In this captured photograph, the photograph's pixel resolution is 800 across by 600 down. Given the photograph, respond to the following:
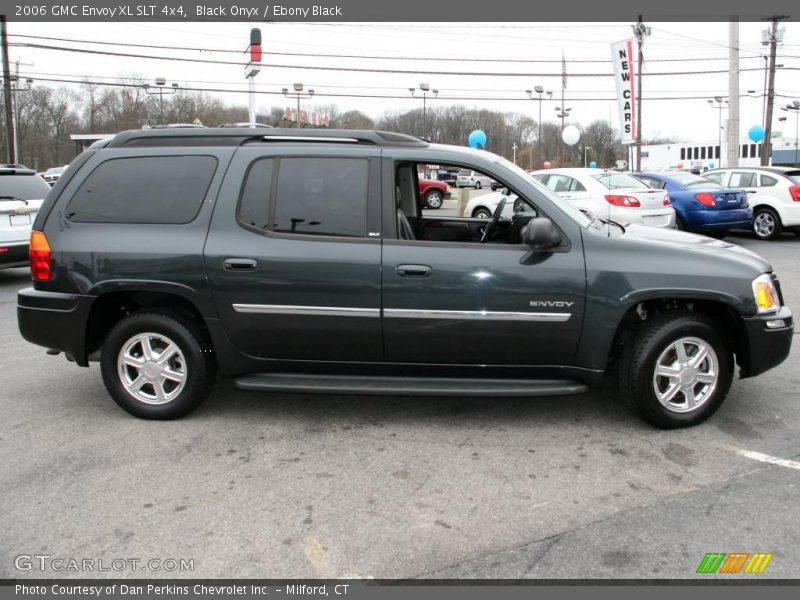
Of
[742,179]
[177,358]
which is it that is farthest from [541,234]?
[742,179]

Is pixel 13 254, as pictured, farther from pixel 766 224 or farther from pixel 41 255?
pixel 766 224

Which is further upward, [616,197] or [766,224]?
[616,197]

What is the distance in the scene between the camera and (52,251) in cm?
444

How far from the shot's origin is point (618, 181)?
43.3 feet

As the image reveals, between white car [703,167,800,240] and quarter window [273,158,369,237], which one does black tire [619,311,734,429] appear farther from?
white car [703,167,800,240]

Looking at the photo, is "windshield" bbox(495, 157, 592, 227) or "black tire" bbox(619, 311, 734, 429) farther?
"windshield" bbox(495, 157, 592, 227)

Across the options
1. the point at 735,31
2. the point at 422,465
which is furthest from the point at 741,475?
the point at 735,31

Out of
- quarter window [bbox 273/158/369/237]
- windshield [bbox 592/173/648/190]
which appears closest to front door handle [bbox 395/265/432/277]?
quarter window [bbox 273/158/369/237]

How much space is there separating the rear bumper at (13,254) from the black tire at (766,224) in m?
14.3

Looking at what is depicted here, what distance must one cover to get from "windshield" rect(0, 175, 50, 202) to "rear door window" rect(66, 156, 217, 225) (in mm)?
6177

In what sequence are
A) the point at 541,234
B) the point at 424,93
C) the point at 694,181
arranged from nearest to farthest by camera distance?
the point at 541,234 → the point at 694,181 → the point at 424,93

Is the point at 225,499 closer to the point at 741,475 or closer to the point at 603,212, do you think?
the point at 741,475

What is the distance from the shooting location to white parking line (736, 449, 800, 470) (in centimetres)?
382

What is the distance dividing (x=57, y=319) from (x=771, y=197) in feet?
48.2
